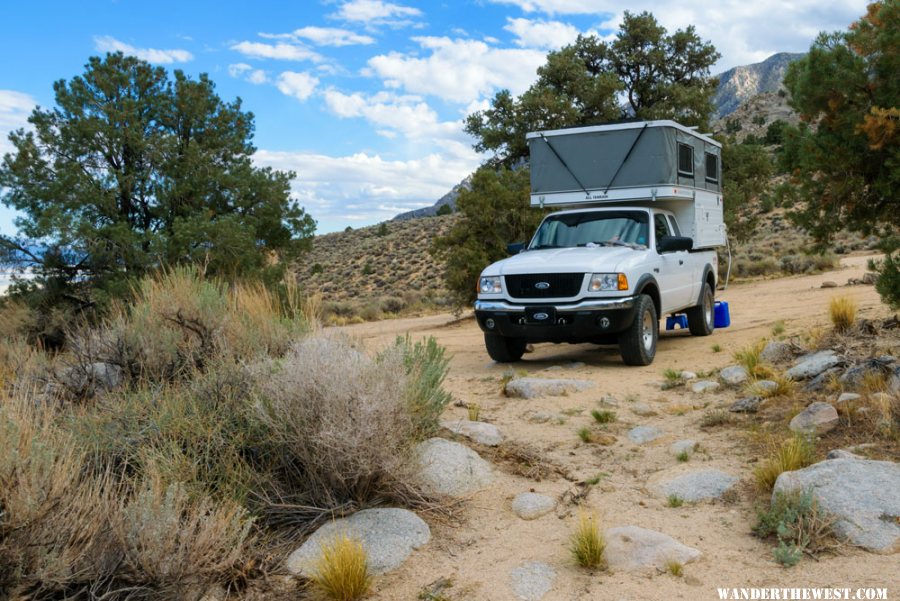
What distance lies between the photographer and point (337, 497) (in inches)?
189

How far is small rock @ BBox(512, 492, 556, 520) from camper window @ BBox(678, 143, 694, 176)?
7421 millimetres

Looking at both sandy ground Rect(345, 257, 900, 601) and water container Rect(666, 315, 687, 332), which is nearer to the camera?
sandy ground Rect(345, 257, 900, 601)

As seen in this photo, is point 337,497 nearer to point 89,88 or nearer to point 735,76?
point 89,88

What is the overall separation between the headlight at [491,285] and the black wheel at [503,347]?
0.77 meters

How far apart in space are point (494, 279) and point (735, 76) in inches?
7717

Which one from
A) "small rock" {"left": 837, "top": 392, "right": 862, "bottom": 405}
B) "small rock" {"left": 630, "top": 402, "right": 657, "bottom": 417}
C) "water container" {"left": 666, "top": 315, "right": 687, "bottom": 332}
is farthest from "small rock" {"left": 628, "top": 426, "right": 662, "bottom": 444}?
"water container" {"left": 666, "top": 315, "right": 687, "bottom": 332}

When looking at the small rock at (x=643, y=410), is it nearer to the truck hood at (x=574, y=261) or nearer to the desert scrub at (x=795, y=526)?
the truck hood at (x=574, y=261)

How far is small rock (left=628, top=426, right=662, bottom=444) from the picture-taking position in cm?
625

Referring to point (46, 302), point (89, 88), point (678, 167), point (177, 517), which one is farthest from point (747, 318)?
point (89, 88)

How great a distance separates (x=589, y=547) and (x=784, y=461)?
168 cm

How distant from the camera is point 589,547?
4012mm

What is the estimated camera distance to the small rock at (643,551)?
13.1ft

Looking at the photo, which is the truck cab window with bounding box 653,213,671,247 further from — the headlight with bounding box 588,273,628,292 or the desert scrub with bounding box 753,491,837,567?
the desert scrub with bounding box 753,491,837,567

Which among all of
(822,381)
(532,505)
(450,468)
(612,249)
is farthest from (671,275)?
(532,505)
